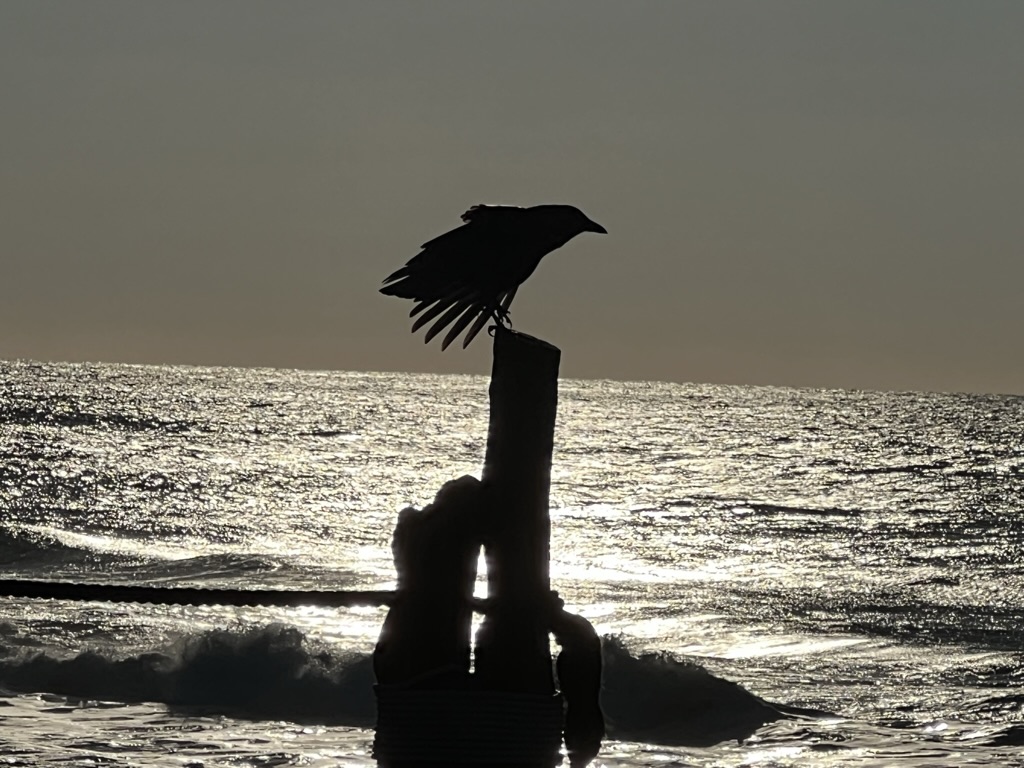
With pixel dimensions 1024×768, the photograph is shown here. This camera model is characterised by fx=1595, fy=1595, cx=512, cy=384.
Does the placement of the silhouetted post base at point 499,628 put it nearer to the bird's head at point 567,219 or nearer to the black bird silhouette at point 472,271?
the black bird silhouette at point 472,271

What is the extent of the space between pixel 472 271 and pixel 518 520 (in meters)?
0.98

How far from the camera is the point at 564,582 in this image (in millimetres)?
31719

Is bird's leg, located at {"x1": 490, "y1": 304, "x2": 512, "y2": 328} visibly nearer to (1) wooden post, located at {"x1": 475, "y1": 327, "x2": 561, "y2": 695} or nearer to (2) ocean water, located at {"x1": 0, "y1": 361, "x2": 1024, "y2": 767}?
(1) wooden post, located at {"x1": 475, "y1": 327, "x2": 561, "y2": 695}

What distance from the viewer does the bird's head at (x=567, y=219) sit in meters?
4.77

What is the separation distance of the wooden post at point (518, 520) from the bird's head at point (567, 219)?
1050 mm

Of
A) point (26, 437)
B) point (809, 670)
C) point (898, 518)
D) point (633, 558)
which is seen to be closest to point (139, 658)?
point (809, 670)

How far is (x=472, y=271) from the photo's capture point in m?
4.46

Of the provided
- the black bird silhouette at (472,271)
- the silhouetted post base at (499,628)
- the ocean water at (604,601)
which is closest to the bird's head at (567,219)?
the black bird silhouette at (472,271)

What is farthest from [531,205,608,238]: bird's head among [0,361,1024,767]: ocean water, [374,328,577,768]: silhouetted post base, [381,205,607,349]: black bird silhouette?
[0,361,1024,767]: ocean water

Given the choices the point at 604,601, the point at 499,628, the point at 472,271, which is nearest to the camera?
the point at 499,628

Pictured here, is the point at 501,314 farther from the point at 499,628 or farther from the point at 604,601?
the point at 604,601

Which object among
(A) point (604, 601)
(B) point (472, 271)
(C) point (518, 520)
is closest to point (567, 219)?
(B) point (472, 271)

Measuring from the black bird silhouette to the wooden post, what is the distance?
1.67ft

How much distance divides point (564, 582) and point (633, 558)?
7106 mm
